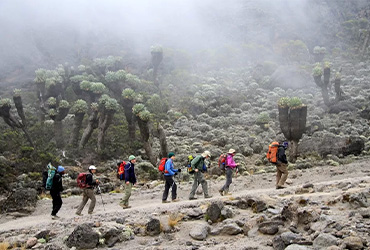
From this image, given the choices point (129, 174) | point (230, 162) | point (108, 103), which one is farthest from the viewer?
point (108, 103)

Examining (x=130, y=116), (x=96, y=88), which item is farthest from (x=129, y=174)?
(x=96, y=88)

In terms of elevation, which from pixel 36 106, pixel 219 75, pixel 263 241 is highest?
pixel 219 75

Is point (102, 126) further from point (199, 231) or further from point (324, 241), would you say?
point (324, 241)

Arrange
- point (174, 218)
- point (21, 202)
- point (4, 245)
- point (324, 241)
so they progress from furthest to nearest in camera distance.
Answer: point (21, 202) → point (174, 218) → point (4, 245) → point (324, 241)

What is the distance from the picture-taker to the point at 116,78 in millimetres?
Result: 26469

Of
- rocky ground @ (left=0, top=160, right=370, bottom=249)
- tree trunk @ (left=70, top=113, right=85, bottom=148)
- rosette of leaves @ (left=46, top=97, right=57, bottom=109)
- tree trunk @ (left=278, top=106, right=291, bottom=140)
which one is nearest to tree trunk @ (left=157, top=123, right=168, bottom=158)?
tree trunk @ (left=70, top=113, right=85, bottom=148)

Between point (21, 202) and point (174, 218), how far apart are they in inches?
318

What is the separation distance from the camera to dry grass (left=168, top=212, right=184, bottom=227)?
841 centimetres

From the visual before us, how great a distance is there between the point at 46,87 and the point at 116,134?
6576 mm

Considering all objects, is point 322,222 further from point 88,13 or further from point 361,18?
point 361,18

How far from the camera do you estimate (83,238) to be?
26.1ft

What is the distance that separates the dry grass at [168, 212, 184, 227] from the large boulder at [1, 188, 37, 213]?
7.33 meters

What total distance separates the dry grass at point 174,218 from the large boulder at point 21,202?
24.0 ft

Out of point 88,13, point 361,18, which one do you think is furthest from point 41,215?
point 361,18
